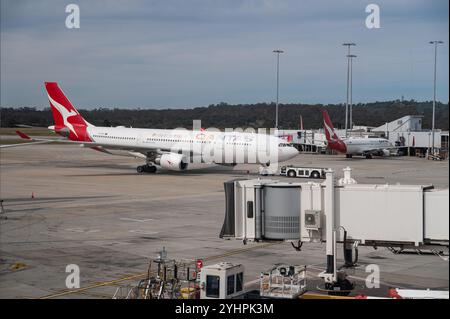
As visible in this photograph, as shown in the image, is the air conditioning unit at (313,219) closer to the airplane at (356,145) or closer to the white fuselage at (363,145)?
the airplane at (356,145)

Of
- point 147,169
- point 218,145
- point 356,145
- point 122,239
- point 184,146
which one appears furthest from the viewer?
point 356,145

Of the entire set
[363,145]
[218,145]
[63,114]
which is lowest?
[363,145]

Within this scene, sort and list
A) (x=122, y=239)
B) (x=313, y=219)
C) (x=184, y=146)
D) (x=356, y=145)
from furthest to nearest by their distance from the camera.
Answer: (x=356, y=145) → (x=184, y=146) → (x=122, y=239) → (x=313, y=219)

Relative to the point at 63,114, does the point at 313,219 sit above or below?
below

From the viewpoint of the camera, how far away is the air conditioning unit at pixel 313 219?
17578 mm

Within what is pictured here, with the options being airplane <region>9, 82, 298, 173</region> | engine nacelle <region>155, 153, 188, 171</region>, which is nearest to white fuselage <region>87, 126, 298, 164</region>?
airplane <region>9, 82, 298, 173</region>

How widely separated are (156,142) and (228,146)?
9068 millimetres

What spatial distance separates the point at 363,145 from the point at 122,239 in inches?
3241

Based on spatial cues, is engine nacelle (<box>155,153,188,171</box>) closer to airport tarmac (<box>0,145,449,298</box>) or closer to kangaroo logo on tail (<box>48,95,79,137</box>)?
airport tarmac (<box>0,145,449,298</box>)

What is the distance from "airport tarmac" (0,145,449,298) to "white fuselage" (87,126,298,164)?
3635 mm

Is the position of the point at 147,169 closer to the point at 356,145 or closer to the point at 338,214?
the point at 356,145

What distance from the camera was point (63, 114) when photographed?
83.4 meters

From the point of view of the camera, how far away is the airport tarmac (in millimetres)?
25719

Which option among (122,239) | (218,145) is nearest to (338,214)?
(122,239)
